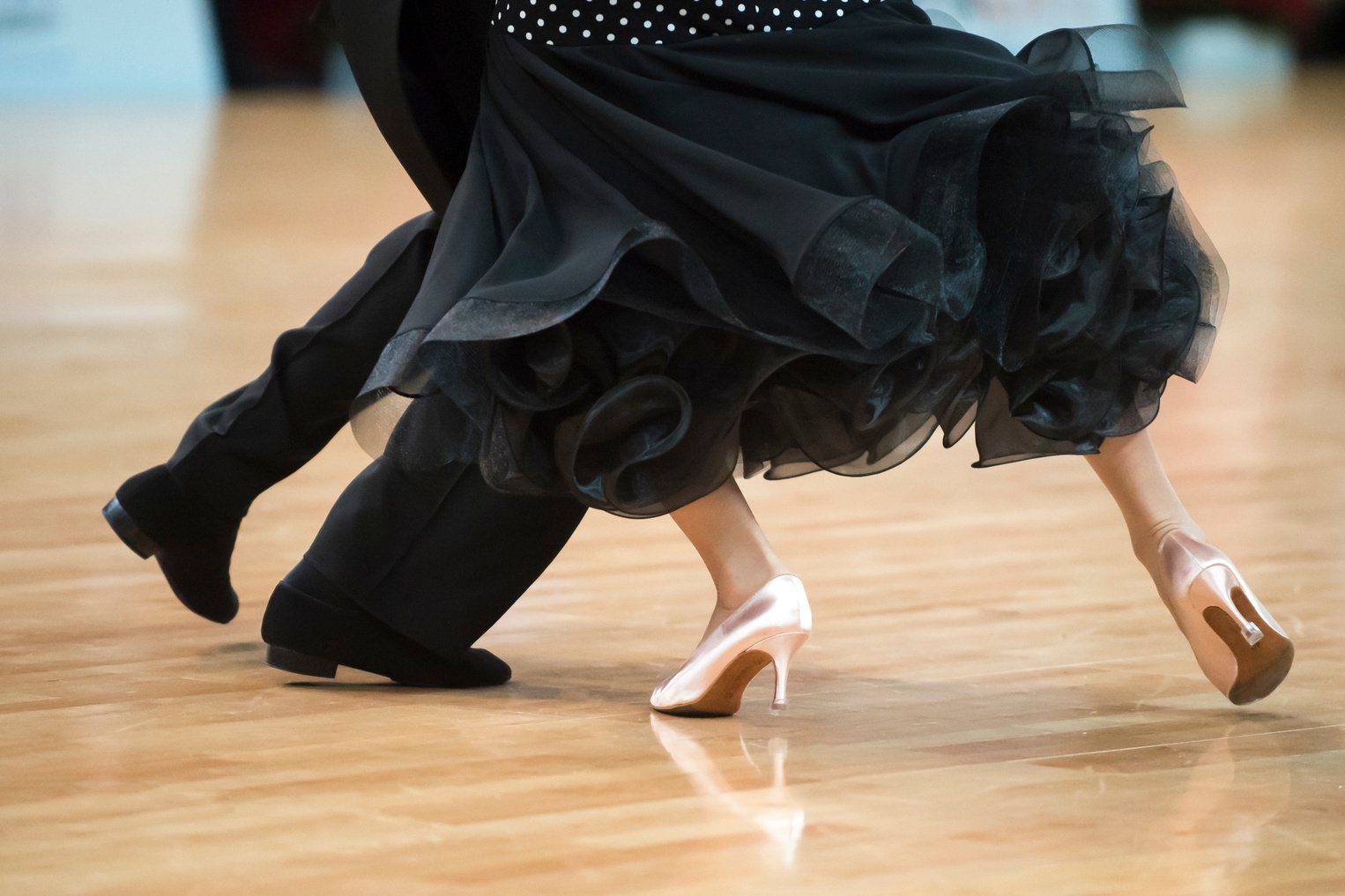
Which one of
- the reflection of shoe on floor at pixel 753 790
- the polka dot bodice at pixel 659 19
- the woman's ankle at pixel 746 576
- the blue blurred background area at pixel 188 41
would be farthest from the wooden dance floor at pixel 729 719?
the blue blurred background area at pixel 188 41

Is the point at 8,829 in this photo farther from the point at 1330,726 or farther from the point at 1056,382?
the point at 1330,726

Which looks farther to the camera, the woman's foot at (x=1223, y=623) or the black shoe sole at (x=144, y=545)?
the black shoe sole at (x=144, y=545)

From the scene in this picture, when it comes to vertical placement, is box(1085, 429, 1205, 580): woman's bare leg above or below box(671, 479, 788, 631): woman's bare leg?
above

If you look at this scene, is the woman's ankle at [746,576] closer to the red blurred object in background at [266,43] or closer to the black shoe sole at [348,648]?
the black shoe sole at [348,648]

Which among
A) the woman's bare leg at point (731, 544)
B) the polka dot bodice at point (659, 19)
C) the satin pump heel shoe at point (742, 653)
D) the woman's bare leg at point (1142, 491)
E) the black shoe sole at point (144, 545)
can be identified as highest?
the polka dot bodice at point (659, 19)

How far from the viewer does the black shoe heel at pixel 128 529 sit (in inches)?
67.1

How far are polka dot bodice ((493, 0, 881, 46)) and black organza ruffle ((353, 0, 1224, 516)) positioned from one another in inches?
0.6

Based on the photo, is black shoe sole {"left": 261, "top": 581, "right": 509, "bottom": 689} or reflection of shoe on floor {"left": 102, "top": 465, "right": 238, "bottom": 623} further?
reflection of shoe on floor {"left": 102, "top": 465, "right": 238, "bottom": 623}

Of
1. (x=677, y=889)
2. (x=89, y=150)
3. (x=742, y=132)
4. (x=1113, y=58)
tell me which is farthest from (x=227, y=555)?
(x=89, y=150)

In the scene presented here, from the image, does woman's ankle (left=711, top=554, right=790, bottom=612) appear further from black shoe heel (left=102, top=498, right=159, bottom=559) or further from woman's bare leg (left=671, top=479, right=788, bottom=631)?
black shoe heel (left=102, top=498, right=159, bottom=559)

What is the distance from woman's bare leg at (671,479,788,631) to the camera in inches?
56.0

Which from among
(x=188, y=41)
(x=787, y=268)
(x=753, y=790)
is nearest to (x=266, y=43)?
(x=188, y=41)

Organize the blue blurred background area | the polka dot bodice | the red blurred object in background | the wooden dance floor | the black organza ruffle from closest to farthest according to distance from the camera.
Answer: the wooden dance floor, the black organza ruffle, the polka dot bodice, the blue blurred background area, the red blurred object in background

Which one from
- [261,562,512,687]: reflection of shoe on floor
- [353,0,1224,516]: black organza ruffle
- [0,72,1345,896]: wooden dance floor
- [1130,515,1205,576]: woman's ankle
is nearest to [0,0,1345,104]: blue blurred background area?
A: [0,72,1345,896]: wooden dance floor
